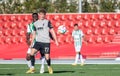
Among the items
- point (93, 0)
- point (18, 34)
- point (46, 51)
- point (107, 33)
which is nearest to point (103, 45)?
point (107, 33)

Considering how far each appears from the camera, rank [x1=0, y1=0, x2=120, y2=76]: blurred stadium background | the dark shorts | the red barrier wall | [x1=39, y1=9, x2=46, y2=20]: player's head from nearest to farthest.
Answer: [x1=39, y1=9, x2=46, y2=20]: player's head < the dark shorts < [x1=0, y1=0, x2=120, y2=76]: blurred stadium background < the red barrier wall

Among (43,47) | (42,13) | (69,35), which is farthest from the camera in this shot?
(69,35)

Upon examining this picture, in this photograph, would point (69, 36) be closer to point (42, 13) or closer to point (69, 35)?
point (69, 35)

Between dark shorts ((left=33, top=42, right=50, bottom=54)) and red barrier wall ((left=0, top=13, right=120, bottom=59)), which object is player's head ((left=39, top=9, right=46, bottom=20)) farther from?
red barrier wall ((left=0, top=13, right=120, bottom=59))

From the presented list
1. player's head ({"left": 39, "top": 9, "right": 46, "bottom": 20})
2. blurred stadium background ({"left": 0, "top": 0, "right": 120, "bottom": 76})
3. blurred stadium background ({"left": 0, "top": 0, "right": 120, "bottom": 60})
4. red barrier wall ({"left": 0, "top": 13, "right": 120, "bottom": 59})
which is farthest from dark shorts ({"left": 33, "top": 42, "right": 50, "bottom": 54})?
red barrier wall ({"left": 0, "top": 13, "right": 120, "bottom": 59})

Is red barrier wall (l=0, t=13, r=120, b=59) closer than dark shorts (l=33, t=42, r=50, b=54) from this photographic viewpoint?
No

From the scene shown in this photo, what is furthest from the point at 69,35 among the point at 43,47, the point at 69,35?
the point at 43,47

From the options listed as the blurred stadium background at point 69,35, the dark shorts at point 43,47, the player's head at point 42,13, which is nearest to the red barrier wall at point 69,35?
the blurred stadium background at point 69,35

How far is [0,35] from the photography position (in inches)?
1318

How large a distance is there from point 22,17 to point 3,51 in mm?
2397

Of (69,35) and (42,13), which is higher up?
(42,13)

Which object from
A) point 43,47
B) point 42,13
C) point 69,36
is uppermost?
point 42,13

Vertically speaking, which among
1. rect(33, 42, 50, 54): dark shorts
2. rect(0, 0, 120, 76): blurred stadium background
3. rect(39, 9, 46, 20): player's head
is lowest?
rect(0, 0, 120, 76): blurred stadium background

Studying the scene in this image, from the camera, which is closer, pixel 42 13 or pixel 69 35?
pixel 42 13
